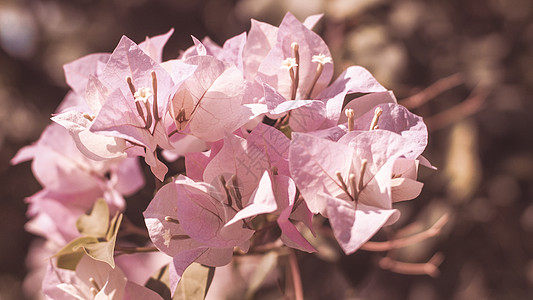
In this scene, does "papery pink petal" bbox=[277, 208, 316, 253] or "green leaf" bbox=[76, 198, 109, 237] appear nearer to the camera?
"papery pink petal" bbox=[277, 208, 316, 253]

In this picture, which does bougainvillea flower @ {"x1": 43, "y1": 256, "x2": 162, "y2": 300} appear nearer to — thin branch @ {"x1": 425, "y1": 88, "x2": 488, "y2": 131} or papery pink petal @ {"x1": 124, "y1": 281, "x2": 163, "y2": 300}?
papery pink petal @ {"x1": 124, "y1": 281, "x2": 163, "y2": 300}

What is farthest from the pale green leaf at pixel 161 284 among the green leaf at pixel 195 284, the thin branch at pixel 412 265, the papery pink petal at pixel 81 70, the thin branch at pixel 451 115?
the thin branch at pixel 451 115

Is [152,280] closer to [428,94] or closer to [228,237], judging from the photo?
[228,237]

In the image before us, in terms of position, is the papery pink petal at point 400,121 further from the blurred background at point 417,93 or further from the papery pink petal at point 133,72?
the blurred background at point 417,93

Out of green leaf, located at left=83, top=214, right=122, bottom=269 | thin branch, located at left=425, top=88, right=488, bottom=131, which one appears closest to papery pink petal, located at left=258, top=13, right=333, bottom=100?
green leaf, located at left=83, top=214, right=122, bottom=269

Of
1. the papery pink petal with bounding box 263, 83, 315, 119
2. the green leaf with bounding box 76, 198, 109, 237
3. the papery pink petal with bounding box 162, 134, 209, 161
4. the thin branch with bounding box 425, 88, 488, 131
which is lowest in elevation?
the thin branch with bounding box 425, 88, 488, 131

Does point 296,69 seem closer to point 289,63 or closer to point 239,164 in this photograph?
point 289,63

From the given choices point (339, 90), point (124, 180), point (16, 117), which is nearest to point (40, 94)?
point (16, 117)
